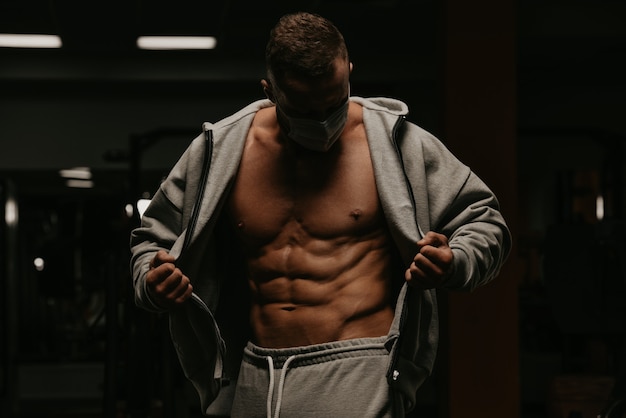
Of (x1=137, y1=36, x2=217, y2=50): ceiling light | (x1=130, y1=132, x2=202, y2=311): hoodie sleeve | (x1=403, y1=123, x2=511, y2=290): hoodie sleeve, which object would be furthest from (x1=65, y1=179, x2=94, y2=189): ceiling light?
(x1=403, y1=123, x2=511, y2=290): hoodie sleeve

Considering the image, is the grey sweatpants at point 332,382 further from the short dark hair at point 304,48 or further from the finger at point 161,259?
the short dark hair at point 304,48

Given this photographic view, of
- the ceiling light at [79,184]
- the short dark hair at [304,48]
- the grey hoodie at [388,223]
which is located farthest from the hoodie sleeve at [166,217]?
the ceiling light at [79,184]

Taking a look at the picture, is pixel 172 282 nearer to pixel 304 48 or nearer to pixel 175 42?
pixel 304 48

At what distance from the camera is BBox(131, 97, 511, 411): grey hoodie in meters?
2.00

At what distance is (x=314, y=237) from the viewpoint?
6.95 ft

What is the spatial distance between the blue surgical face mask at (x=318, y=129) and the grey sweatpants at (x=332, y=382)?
41 centimetres

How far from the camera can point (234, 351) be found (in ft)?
7.38

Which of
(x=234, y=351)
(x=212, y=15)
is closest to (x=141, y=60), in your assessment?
(x=212, y=15)

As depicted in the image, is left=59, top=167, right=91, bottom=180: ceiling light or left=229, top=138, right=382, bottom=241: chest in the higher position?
left=229, top=138, right=382, bottom=241: chest

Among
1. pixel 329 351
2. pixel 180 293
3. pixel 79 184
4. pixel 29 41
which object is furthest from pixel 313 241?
pixel 79 184

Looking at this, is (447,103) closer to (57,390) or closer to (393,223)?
(393,223)

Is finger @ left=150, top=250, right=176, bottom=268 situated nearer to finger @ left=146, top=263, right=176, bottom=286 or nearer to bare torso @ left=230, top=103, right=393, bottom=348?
finger @ left=146, top=263, right=176, bottom=286

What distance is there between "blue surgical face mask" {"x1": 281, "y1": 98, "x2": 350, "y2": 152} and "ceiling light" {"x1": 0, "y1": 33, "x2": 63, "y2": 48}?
6.71m

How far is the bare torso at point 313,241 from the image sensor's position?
6.82 ft
